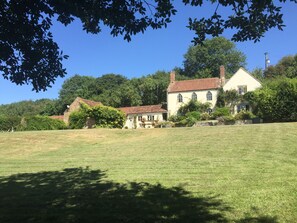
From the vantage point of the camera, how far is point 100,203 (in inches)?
270

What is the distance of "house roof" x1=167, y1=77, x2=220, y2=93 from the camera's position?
48713mm

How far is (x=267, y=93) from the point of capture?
32.6 metres

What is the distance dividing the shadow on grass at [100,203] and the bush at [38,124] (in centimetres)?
3305

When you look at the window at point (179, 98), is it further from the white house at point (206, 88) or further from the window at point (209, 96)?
the window at point (209, 96)

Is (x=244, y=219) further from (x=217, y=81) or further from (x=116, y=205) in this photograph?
(x=217, y=81)

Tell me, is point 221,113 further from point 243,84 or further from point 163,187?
point 163,187

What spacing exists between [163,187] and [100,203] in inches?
74.3

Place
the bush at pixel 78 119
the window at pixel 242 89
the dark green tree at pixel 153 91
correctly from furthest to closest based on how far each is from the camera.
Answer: the dark green tree at pixel 153 91, the window at pixel 242 89, the bush at pixel 78 119

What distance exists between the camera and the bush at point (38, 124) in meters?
41.2

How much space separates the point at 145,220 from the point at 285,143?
1193cm

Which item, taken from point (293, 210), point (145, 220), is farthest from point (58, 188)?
point (293, 210)

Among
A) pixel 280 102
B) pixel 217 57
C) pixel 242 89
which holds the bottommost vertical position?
pixel 280 102

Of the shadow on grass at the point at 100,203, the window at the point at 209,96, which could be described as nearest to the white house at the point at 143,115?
the window at the point at 209,96

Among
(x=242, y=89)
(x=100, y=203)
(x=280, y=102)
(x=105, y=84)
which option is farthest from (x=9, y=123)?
(x=100, y=203)
